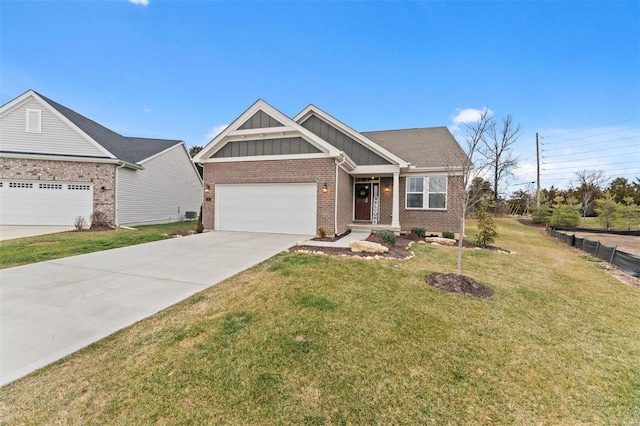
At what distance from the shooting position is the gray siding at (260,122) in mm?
11227

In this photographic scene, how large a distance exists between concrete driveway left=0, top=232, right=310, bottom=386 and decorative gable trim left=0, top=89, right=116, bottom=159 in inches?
444

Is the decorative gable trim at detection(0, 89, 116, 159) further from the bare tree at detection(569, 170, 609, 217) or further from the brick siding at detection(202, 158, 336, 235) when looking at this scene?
the bare tree at detection(569, 170, 609, 217)

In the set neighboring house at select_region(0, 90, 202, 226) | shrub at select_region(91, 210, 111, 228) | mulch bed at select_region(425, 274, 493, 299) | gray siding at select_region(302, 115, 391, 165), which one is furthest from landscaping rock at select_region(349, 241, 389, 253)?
neighboring house at select_region(0, 90, 202, 226)

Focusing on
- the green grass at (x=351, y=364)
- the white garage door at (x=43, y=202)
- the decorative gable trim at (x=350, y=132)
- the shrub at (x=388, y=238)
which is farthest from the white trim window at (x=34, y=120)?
the shrub at (x=388, y=238)

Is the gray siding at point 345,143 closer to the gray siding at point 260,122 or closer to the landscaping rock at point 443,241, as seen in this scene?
the gray siding at point 260,122

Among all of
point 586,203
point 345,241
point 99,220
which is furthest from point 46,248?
point 586,203

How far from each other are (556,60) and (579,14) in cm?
319

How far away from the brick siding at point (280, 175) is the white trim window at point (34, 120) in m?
11.3

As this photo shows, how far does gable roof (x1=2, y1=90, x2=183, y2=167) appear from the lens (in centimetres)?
1465

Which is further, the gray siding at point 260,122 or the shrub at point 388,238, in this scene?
the gray siding at point 260,122

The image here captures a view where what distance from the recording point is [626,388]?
251 cm

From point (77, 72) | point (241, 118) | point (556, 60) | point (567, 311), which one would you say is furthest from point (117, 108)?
point (556, 60)

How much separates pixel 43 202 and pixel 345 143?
1732 centimetres

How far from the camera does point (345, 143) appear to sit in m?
12.9
